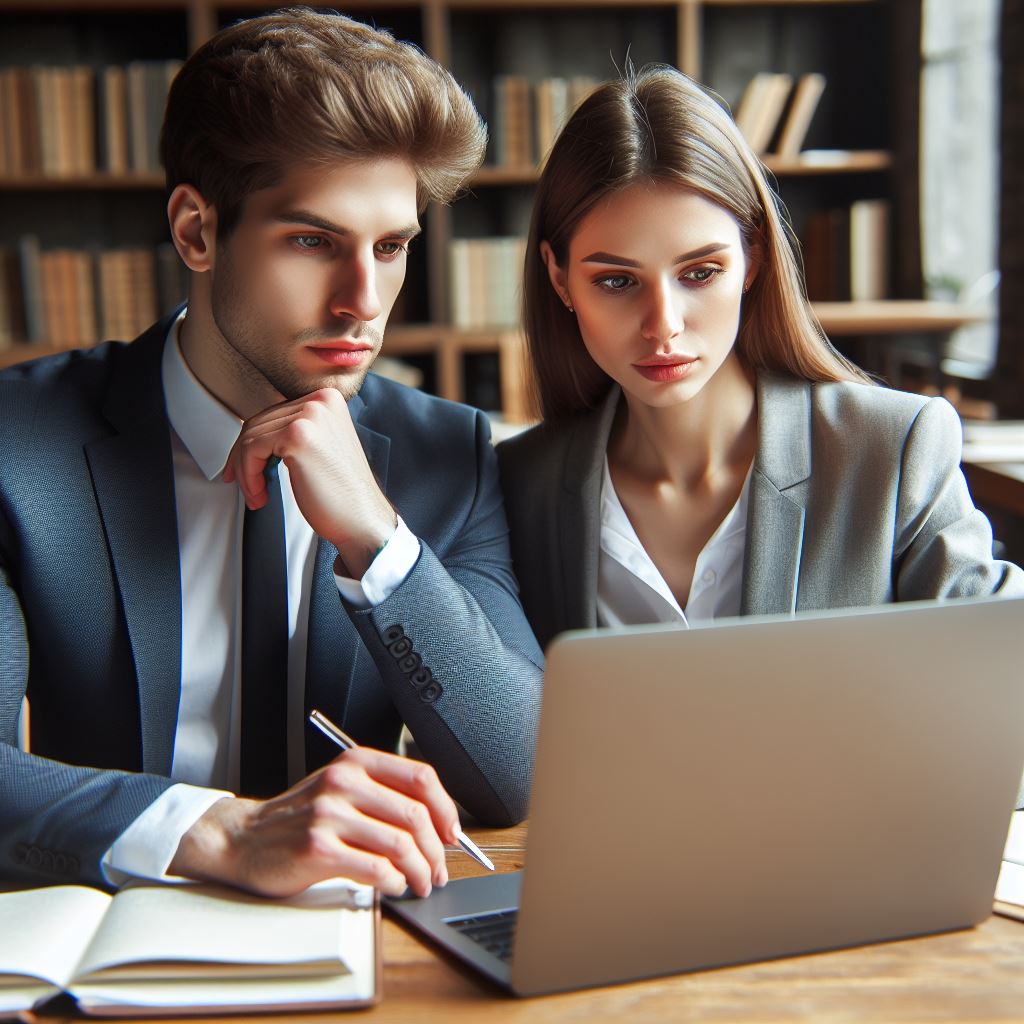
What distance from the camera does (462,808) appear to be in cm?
129

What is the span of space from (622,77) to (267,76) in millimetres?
462

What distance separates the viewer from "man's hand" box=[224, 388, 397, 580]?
130 cm

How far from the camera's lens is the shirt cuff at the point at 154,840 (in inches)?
39.3

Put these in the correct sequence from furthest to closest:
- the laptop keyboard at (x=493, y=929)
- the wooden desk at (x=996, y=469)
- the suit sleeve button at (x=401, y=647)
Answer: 1. the wooden desk at (x=996, y=469)
2. the suit sleeve button at (x=401, y=647)
3. the laptop keyboard at (x=493, y=929)

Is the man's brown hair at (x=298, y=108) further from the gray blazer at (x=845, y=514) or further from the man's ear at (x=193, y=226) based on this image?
the gray blazer at (x=845, y=514)

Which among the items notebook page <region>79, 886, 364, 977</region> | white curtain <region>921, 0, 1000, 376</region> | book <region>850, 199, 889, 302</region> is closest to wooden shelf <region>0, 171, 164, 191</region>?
book <region>850, 199, 889, 302</region>

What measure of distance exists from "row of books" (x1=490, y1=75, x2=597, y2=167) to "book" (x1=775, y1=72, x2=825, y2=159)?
2.24ft

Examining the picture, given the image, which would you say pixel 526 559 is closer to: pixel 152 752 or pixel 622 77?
pixel 152 752

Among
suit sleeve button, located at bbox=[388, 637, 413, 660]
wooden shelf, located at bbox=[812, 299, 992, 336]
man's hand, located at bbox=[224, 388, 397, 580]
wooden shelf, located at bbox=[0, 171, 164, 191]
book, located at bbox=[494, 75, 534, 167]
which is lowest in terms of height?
suit sleeve button, located at bbox=[388, 637, 413, 660]

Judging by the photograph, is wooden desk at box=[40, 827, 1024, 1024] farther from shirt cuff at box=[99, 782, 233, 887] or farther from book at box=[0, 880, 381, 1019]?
shirt cuff at box=[99, 782, 233, 887]

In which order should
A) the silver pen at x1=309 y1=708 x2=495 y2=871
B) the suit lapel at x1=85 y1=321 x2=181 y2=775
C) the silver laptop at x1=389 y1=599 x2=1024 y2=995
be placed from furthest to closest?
the suit lapel at x1=85 y1=321 x2=181 y2=775 < the silver pen at x1=309 y1=708 x2=495 y2=871 < the silver laptop at x1=389 y1=599 x2=1024 y2=995

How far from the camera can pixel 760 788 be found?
84 cm

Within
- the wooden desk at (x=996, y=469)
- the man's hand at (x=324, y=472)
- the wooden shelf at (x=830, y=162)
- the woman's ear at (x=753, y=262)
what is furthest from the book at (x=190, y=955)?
the wooden shelf at (x=830, y=162)

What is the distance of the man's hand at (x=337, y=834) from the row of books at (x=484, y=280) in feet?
10.7
